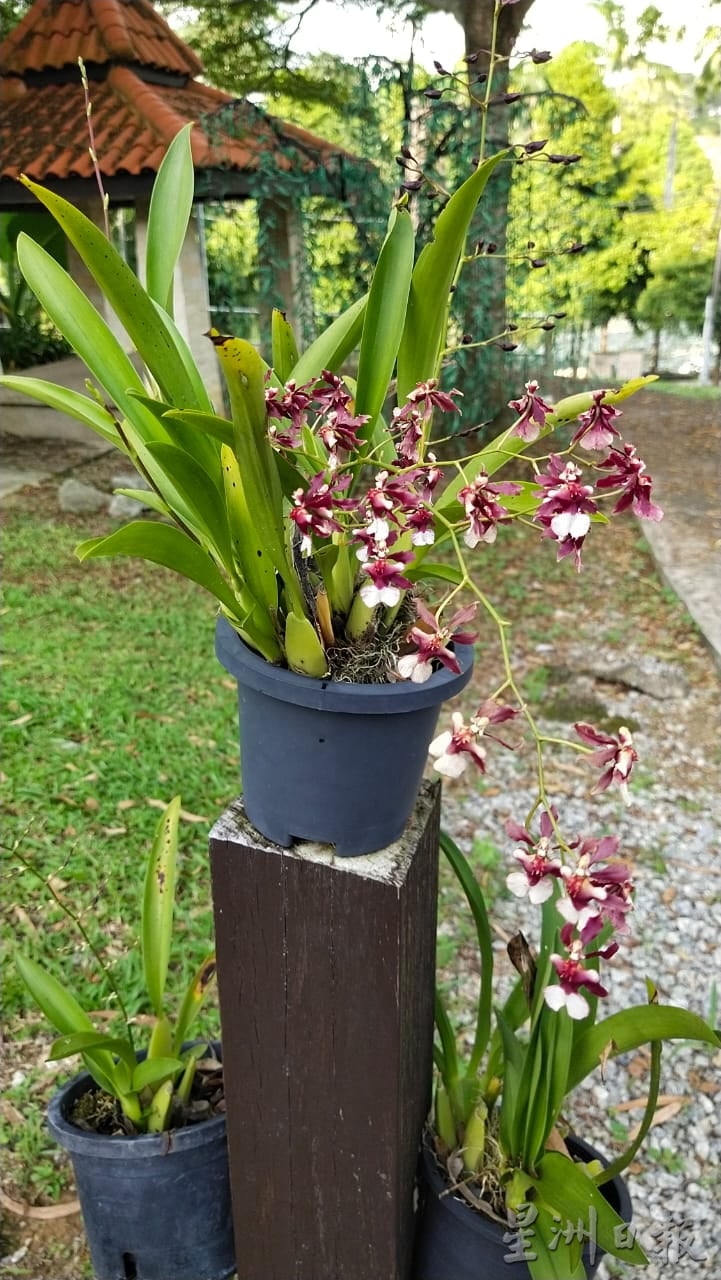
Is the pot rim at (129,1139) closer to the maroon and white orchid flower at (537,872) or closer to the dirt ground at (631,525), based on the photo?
the dirt ground at (631,525)

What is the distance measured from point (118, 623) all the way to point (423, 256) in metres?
3.23

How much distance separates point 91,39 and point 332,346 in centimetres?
579

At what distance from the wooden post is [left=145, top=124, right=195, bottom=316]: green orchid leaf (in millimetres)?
614

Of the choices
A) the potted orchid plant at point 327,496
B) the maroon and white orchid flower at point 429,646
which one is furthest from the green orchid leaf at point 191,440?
the maroon and white orchid flower at point 429,646

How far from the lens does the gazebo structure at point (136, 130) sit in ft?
15.4

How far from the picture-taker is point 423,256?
2.75 ft

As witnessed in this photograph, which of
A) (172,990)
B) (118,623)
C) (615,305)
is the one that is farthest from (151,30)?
(615,305)

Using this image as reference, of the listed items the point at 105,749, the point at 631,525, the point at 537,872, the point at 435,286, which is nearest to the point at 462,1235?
the point at 537,872

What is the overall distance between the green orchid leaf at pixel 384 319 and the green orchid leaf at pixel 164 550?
204 millimetres

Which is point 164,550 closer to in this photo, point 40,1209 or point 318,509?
point 318,509

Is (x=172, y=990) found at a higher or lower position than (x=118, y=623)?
lower

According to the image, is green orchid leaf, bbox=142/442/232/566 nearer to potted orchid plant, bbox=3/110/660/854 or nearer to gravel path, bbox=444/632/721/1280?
potted orchid plant, bbox=3/110/660/854

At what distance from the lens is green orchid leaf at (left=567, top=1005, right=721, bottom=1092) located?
40.7 inches

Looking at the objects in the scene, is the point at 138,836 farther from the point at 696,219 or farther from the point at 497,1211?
the point at 696,219
